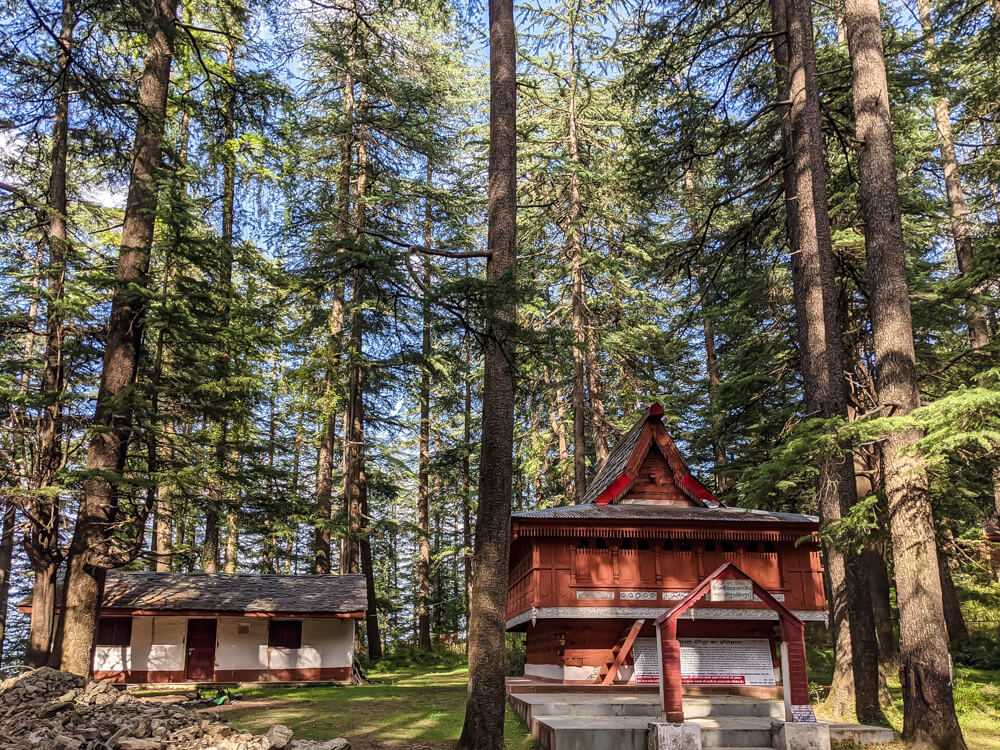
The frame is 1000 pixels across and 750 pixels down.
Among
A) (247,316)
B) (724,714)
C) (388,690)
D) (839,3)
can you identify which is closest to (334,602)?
(388,690)

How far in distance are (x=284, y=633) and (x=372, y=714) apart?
10235 millimetres

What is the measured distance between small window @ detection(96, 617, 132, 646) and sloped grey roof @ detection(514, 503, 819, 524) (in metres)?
14.1

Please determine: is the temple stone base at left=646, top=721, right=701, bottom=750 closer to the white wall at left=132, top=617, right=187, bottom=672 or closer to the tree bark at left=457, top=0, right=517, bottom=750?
the tree bark at left=457, top=0, right=517, bottom=750

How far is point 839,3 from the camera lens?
791 inches

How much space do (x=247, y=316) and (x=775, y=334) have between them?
16.2 m

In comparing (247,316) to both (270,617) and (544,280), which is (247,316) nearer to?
(270,617)

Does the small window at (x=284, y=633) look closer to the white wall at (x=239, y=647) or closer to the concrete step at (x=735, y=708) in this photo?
the white wall at (x=239, y=647)

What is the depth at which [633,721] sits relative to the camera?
10.8 meters

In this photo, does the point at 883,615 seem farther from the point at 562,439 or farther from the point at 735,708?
the point at 562,439

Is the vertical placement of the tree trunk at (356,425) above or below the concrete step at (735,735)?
above

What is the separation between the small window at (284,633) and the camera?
22297 mm

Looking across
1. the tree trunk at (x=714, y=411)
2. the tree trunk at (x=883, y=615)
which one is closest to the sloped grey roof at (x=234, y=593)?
the tree trunk at (x=714, y=411)

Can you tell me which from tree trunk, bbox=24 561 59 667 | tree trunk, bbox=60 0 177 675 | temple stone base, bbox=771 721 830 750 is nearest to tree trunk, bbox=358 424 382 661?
tree trunk, bbox=24 561 59 667

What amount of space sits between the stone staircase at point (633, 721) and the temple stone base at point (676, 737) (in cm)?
41
